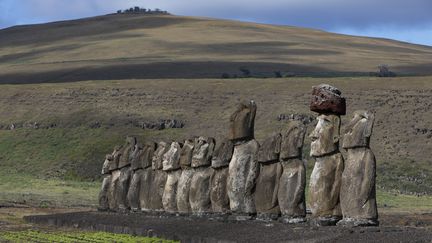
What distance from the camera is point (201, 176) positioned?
3453 cm

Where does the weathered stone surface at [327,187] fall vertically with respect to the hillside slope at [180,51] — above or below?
above

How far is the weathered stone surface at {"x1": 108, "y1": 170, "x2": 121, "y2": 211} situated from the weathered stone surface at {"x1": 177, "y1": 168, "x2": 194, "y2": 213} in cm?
547

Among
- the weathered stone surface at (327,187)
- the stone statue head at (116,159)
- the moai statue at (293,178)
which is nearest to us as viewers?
the weathered stone surface at (327,187)

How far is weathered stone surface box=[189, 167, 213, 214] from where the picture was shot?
33875 mm

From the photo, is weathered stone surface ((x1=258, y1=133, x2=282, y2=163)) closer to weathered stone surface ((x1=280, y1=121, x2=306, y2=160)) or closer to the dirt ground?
weathered stone surface ((x1=280, y1=121, x2=306, y2=160))

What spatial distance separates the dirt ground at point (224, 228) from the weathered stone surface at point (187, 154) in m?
→ 1.74

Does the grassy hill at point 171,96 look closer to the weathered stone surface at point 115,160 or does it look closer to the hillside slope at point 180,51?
the hillside slope at point 180,51

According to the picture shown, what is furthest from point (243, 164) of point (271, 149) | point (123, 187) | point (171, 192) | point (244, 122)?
point (123, 187)

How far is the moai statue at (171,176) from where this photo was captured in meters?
36.3

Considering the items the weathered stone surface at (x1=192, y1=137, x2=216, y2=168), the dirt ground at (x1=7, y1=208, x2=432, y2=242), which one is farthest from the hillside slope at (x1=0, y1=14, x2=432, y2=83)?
the weathered stone surface at (x1=192, y1=137, x2=216, y2=168)

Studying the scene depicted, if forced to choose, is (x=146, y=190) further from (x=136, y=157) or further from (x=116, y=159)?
(x=116, y=159)

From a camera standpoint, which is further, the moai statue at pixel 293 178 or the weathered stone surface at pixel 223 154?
the weathered stone surface at pixel 223 154

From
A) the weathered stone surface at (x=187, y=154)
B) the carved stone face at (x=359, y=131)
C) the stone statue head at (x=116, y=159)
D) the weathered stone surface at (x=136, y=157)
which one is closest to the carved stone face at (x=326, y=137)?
the carved stone face at (x=359, y=131)

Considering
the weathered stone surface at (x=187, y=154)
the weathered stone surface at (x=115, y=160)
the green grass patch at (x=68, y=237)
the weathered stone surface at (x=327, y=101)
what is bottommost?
the green grass patch at (x=68, y=237)
